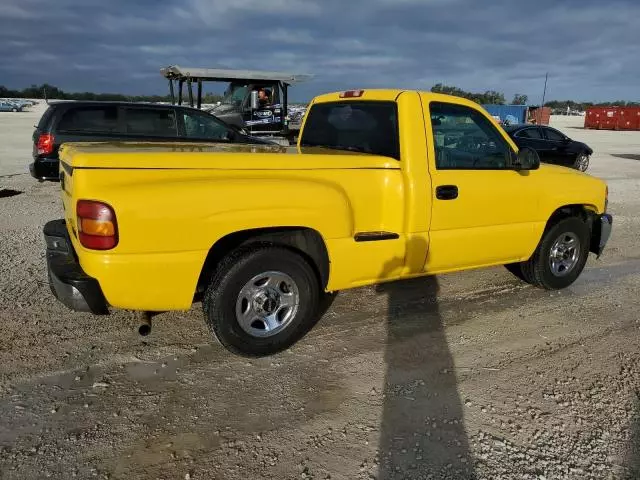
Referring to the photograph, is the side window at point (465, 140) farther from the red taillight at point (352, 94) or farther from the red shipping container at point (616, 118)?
the red shipping container at point (616, 118)

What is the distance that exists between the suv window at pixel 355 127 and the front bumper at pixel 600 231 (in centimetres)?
270

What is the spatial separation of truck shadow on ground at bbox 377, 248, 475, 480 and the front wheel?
1191 millimetres

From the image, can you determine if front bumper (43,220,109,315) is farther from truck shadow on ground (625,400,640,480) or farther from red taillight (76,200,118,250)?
truck shadow on ground (625,400,640,480)

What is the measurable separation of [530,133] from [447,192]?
14.3m

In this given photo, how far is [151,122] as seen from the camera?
9.35 metres

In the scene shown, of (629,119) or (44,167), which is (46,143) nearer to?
(44,167)

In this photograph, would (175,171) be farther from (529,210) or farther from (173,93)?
(173,93)

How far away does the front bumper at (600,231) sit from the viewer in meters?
5.34

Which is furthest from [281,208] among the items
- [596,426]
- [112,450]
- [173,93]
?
[173,93]

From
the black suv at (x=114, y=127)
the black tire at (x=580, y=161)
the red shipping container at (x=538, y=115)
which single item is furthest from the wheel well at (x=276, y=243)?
the red shipping container at (x=538, y=115)

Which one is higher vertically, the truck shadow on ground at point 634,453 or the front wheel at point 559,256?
the front wheel at point 559,256

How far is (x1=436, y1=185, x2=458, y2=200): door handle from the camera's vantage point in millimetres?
4027

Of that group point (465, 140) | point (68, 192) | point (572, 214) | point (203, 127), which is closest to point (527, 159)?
point (465, 140)

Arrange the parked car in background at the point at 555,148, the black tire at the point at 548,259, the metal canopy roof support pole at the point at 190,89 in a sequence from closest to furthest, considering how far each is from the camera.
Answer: the black tire at the point at 548,259 → the metal canopy roof support pole at the point at 190,89 → the parked car in background at the point at 555,148
